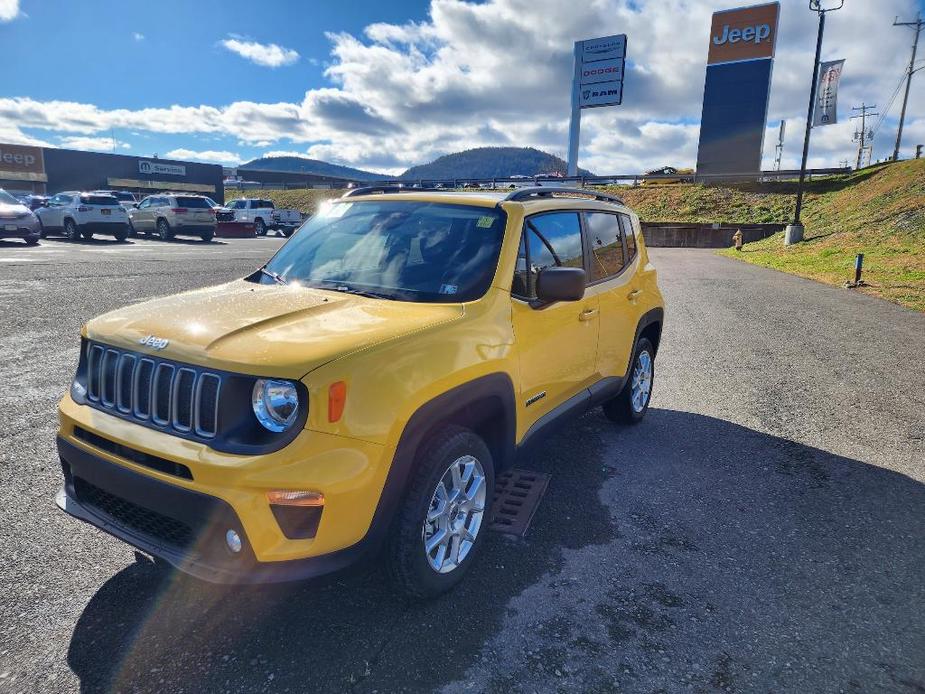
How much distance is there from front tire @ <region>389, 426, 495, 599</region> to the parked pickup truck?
2922 centimetres

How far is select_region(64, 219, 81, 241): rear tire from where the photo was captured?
21.6 meters

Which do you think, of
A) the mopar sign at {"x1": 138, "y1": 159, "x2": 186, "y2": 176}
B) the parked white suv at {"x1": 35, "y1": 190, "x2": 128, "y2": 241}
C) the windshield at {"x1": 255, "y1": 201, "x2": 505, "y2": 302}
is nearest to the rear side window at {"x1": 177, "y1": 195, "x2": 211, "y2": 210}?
the parked white suv at {"x1": 35, "y1": 190, "x2": 128, "y2": 241}

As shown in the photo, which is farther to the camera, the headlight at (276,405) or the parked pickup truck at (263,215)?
the parked pickup truck at (263,215)

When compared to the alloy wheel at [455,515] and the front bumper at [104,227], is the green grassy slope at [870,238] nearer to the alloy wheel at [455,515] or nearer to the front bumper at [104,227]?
the alloy wheel at [455,515]

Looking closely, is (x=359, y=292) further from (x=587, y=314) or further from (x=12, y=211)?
(x=12, y=211)

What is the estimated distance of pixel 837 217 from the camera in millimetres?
30062

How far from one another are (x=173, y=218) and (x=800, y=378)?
23304 millimetres

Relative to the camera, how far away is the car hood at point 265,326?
2299mm

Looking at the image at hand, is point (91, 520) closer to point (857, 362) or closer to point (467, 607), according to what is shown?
point (467, 607)

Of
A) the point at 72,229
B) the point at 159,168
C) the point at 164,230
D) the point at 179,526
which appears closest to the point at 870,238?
the point at 179,526

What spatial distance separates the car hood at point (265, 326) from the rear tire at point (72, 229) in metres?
22.4

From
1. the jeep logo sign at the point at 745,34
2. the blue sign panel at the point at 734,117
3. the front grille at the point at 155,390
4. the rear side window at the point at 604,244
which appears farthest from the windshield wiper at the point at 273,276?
the jeep logo sign at the point at 745,34

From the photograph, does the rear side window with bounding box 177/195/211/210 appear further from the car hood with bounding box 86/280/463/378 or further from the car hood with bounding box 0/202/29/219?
the car hood with bounding box 86/280/463/378

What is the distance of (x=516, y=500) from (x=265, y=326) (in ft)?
6.52
